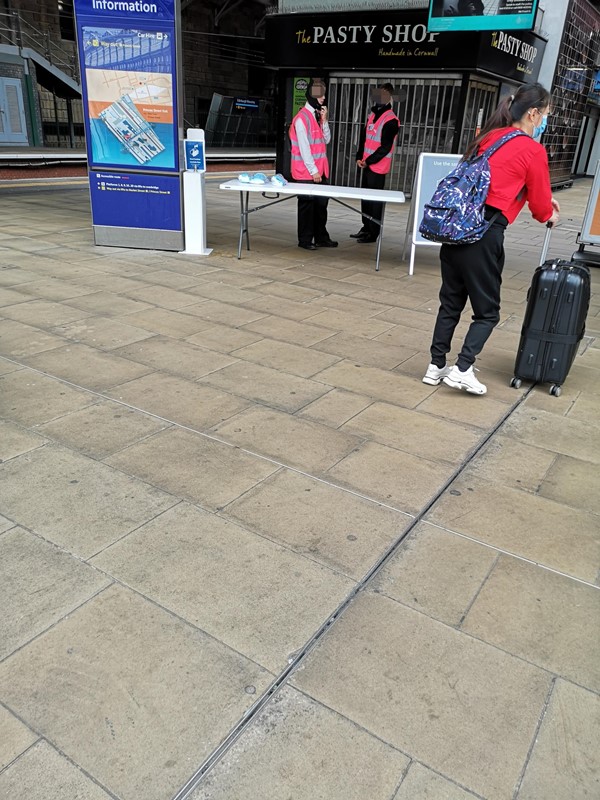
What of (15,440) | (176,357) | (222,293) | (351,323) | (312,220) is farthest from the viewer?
(312,220)

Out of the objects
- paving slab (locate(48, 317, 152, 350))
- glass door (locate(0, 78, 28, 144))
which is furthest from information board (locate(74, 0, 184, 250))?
glass door (locate(0, 78, 28, 144))

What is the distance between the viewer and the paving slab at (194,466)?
2.88 m

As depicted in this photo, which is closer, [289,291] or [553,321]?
[553,321]

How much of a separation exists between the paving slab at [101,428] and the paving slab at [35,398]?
92mm

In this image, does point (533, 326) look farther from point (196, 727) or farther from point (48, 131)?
point (48, 131)

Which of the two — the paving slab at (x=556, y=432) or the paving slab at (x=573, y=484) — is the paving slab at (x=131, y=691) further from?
the paving slab at (x=556, y=432)

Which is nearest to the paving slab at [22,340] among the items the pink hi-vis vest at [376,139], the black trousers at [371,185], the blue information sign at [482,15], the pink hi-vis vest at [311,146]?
the pink hi-vis vest at [311,146]

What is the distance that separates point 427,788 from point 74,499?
71.3 inches

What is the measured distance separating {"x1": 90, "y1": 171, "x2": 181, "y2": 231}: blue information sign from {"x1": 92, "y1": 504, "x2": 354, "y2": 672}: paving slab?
17.8 ft

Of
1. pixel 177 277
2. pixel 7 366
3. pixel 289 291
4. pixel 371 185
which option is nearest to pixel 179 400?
pixel 7 366

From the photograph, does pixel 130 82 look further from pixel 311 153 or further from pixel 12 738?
pixel 12 738

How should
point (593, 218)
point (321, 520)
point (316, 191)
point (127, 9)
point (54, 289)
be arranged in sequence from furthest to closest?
1. point (593, 218)
2. point (316, 191)
3. point (127, 9)
4. point (54, 289)
5. point (321, 520)

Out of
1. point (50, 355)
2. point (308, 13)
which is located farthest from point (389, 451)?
point (308, 13)

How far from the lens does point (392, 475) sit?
10.2 ft
